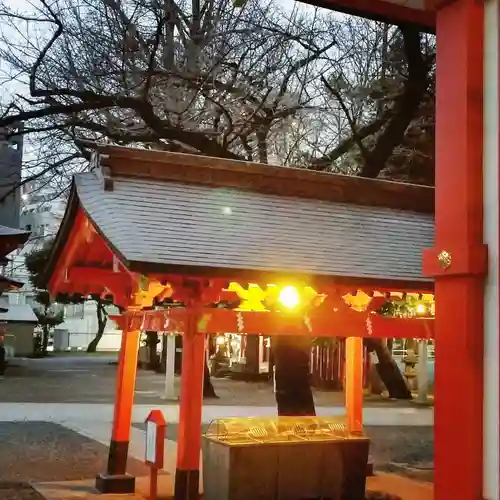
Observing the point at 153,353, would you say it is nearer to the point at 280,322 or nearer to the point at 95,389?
the point at 95,389

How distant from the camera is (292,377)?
10266 millimetres

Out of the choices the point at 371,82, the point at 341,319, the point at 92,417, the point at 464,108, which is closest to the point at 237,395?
the point at 92,417

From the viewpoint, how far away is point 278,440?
26.8 feet

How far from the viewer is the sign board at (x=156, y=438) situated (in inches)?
325

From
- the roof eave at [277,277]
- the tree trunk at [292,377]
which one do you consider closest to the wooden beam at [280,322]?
the roof eave at [277,277]

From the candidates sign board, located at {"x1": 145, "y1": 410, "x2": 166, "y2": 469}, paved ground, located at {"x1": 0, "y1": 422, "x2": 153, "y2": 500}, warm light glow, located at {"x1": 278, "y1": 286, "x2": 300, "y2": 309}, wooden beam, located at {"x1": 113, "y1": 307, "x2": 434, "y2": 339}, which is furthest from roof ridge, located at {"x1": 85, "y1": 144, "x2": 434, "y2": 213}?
paved ground, located at {"x1": 0, "y1": 422, "x2": 153, "y2": 500}

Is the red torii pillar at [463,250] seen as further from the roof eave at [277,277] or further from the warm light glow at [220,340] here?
the warm light glow at [220,340]

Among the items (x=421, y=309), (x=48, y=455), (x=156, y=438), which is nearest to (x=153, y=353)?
(x=421, y=309)

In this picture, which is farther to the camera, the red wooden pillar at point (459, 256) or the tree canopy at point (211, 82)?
the tree canopy at point (211, 82)

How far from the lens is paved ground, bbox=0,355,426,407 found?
2312 centimetres

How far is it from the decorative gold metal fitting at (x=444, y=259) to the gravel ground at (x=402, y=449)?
27.2 ft

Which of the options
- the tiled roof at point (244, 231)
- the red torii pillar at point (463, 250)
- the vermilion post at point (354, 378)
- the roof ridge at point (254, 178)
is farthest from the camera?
the vermilion post at point (354, 378)

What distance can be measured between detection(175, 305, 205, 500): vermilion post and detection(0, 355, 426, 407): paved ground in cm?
1417

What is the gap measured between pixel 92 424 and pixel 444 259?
15.4m
